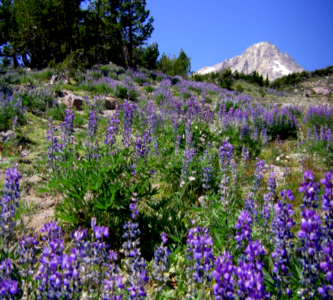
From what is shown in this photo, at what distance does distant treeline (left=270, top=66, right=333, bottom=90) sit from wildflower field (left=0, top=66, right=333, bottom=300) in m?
32.8

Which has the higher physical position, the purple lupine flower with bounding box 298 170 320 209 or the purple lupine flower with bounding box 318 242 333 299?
the purple lupine flower with bounding box 298 170 320 209

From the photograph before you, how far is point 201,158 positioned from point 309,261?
314cm

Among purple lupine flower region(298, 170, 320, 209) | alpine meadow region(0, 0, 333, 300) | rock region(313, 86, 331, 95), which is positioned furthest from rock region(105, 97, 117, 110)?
rock region(313, 86, 331, 95)

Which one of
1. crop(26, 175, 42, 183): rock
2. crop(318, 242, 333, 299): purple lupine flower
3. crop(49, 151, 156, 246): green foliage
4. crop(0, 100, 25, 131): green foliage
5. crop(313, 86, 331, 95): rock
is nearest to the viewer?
crop(318, 242, 333, 299): purple lupine flower

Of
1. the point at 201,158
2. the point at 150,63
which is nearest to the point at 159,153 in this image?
the point at 201,158

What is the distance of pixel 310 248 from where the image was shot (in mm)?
1407

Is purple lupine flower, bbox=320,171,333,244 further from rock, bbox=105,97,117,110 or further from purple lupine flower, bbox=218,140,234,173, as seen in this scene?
rock, bbox=105,97,117,110

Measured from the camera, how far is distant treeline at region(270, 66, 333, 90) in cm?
3606

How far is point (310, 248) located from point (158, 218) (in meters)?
2.04

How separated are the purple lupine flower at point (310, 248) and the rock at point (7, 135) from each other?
550 centimetres

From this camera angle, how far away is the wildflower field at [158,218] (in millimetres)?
1475

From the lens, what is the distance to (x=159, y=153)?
5113 millimetres

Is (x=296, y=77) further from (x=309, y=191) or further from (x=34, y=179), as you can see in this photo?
(x=309, y=191)

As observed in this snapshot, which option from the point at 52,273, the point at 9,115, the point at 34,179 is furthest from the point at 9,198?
the point at 9,115
